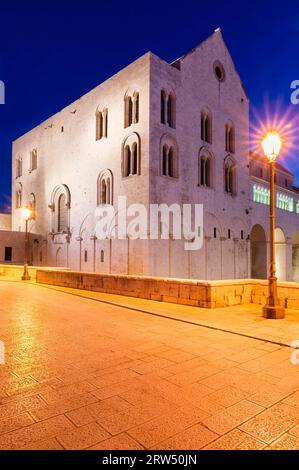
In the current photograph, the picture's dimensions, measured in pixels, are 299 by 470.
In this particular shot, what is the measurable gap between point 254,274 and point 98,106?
21.7m

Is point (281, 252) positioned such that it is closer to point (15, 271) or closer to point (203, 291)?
point (15, 271)

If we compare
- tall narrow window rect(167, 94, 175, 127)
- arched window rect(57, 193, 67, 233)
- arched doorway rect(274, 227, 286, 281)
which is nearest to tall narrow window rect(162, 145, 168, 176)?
tall narrow window rect(167, 94, 175, 127)

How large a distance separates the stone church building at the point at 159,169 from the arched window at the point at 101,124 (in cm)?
8

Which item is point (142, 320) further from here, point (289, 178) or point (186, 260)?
point (289, 178)

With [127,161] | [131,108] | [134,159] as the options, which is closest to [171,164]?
[134,159]

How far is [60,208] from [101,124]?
950 centimetres

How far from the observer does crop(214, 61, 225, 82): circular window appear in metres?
27.1

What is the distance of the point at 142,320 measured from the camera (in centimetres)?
714

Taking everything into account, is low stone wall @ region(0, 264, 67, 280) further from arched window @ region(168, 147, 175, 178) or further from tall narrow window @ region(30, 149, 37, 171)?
tall narrow window @ region(30, 149, 37, 171)

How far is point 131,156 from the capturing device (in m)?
22.0

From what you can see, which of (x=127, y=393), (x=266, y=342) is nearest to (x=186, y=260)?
(x=266, y=342)

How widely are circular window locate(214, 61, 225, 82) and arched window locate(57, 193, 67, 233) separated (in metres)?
17.5

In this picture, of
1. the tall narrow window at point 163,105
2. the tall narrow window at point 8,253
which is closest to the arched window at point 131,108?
the tall narrow window at point 163,105

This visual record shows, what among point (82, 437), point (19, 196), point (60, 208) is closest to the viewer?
point (82, 437)
